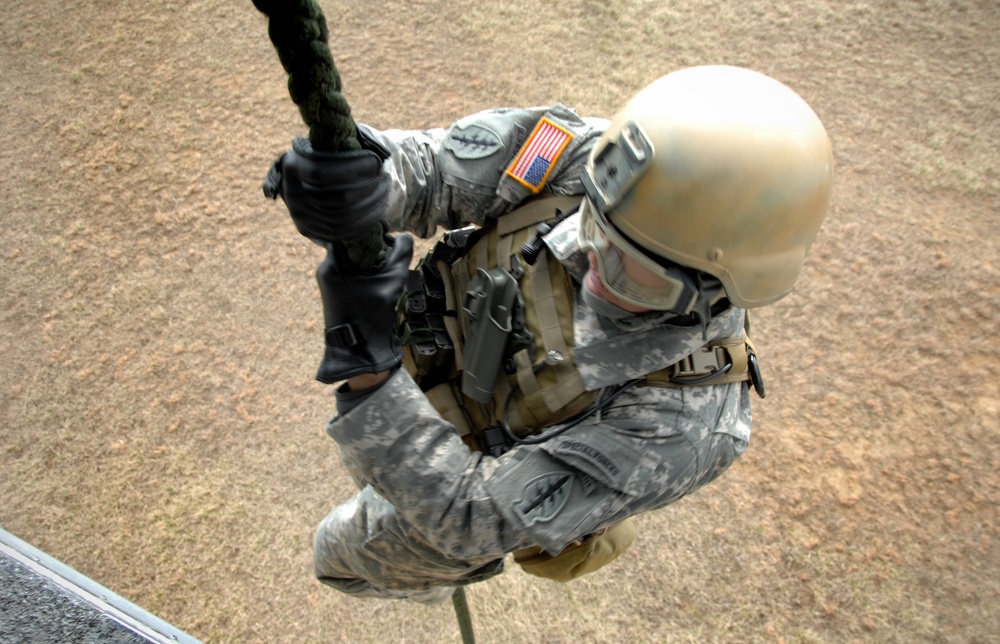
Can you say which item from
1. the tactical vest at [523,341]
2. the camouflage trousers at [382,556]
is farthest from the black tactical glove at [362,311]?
the camouflage trousers at [382,556]

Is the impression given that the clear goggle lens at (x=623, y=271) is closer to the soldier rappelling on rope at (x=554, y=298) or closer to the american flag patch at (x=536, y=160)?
the soldier rappelling on rope at (x=554, y=298)

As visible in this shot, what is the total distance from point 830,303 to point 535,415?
2481mm

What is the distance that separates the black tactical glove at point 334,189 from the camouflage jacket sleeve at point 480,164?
18.4 inches

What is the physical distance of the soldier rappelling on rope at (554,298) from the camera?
5.16 feet

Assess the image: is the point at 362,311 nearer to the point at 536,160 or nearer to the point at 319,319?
the point at 536,160

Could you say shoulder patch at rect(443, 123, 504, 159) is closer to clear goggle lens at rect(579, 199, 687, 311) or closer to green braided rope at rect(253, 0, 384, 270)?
clear goggle lens at rect(579, 199, 687, 311)

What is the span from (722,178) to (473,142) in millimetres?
731

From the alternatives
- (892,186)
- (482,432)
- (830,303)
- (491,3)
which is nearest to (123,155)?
(491,3)

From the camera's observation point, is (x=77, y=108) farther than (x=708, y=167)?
Yes

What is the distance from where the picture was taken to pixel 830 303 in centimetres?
390

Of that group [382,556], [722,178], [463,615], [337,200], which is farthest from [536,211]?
[463,615]

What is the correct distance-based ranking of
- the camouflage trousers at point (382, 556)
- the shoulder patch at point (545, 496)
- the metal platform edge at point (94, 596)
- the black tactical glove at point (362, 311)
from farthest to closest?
1. the camouflage trousers at point (382, 556)
2. the shoulder patch at point (545, 496)
3. the black tactical glove at point (362, 311)
4. the metal platform edge at point (94, 596)

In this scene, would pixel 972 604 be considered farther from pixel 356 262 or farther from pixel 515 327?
pixel 356 262

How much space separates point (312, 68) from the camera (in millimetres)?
1202
